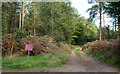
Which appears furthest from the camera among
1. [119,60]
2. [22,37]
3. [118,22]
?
[22,37]

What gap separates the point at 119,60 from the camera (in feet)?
22.5

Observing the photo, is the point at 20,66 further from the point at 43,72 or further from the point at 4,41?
the point at 4,41

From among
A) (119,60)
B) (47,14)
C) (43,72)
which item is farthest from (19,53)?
(119,60)

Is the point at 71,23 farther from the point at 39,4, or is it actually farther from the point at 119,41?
the point at 119,41

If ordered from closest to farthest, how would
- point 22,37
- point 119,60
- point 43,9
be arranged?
point 119,60 < point 22,37 < point 43,9

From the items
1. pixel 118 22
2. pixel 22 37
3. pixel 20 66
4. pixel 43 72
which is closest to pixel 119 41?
pixel 118 22

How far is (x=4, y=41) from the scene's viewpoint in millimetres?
11148

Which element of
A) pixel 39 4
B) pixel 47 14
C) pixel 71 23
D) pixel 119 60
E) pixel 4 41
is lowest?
pixel 119 60

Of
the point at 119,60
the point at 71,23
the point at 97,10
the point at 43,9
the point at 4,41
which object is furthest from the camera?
the point at 71,23

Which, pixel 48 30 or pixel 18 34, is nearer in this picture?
pixel 18 34

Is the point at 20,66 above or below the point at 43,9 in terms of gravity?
below

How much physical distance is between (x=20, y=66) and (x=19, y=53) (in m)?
4.27

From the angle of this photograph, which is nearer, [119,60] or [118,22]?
[119,60]

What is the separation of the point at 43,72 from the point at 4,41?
7304mm
